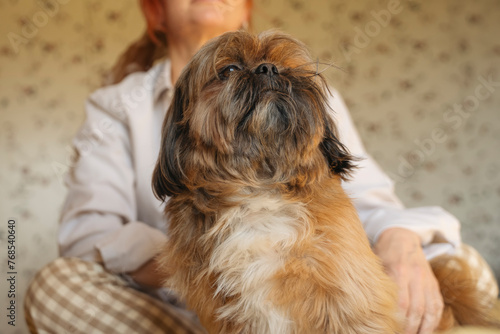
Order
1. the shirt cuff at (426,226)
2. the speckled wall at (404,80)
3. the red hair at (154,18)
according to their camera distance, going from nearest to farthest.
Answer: the shirt cuff at (426,226), the red hair at (154,18), the speckled wall at (404,80)

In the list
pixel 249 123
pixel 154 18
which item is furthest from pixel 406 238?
pixel 154 18

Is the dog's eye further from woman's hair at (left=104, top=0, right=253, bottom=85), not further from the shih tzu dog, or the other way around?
woman's hair at (left=104, top=0, right=253, bottom=85)

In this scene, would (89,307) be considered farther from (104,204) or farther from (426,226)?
(426,226)

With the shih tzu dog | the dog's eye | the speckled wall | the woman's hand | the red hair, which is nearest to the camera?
the shih tzu dog

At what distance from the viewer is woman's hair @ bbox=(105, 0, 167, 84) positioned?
76.3 inches

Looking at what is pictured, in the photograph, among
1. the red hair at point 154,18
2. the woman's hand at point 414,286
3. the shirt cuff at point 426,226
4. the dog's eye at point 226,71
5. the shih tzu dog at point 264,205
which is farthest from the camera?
the red hair at point 154,18

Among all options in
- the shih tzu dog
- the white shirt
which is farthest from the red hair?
the shih tzu dog

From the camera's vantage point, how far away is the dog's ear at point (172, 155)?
3.57 ft

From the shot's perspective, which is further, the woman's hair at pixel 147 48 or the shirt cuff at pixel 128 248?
the woman's hair at pixel 147 48

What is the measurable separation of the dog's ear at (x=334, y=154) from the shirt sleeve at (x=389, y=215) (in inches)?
5.2

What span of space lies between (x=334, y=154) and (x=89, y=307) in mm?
760

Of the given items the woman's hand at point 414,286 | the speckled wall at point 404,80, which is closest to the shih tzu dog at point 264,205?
the woman's hand at point 414,286

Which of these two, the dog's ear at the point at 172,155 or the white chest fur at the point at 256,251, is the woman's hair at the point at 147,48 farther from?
the white chest fur at the point at 256,251

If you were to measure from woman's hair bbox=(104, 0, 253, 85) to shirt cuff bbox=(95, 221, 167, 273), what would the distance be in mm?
847
